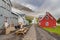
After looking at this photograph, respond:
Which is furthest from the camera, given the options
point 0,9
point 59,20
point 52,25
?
point 59,20

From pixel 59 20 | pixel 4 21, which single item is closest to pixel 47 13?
pixel 59 20

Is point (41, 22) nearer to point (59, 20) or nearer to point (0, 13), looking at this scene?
point (59, 20)

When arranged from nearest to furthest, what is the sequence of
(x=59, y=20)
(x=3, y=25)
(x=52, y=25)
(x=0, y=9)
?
(x=0, y=9) < (x=3, y=25) < (x=52, y=25) < (x=59, y=20)

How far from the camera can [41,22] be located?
77.4 m

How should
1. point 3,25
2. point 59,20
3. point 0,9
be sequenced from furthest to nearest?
point 59,20
point 3,25
point 0,9

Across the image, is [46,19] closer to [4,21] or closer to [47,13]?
[47,13]

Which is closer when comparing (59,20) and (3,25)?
(3,25)

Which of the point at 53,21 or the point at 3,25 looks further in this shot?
the point at 53,21

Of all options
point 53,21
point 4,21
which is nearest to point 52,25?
point 53,21

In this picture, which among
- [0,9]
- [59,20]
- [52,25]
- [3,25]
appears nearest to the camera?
[0,9]

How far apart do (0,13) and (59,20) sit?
83.7 meters

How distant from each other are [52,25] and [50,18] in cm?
306

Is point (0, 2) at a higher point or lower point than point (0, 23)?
higher

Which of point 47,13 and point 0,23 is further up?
point 47,13
